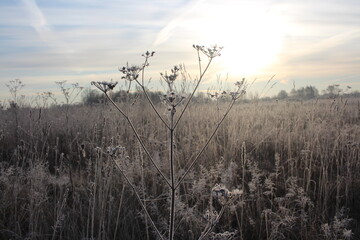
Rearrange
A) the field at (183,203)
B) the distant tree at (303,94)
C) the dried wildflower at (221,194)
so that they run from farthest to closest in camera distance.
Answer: the distant tree at (303,94) < the field at (183,203) < the dried wildflower at (221,194)

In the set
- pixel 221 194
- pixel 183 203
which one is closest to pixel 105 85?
pixel 221 194

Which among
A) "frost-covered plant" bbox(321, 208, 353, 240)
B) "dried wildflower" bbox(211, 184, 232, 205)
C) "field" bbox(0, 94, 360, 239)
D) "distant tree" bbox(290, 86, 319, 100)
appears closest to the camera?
"dried wildflower" bbox(211, 184, 232, 205)

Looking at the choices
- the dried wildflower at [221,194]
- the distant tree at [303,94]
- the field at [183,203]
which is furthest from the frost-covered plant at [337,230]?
the distant tree at [303,94]

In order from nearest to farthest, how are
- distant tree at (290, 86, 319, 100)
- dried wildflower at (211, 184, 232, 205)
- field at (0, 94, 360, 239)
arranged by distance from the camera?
dried wildflower at (211, 184, 232, 205), field at (0, 94, 360, 239), distant tree at (290, 86, 319, 100)

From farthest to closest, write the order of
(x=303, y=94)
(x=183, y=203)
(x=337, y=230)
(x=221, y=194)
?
(x=303, y=94) < (x=183, y=203) < (x=337, y=230) < (x=221, y=194)

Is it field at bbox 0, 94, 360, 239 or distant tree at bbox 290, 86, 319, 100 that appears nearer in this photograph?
field at bbox 0, 94, 360, 239

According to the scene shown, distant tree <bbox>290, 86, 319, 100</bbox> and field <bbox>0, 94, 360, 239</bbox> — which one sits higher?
distant tree <bbox>290, 86, 319, 100</bbox>

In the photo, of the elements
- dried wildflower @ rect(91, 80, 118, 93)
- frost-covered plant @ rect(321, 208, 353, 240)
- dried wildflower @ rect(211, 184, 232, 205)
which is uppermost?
dried wildflower @ rect(91, 80, 118, 93)

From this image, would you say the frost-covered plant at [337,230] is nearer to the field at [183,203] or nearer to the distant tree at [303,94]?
the field at [183,203]

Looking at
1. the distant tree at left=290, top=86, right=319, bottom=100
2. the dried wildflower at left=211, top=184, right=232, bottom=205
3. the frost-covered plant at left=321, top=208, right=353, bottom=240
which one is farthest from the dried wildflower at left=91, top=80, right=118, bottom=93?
the distant tree at left=290, top=86, right=319, bottom=100

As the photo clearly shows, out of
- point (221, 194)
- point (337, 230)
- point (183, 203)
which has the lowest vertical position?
point (337, 230)

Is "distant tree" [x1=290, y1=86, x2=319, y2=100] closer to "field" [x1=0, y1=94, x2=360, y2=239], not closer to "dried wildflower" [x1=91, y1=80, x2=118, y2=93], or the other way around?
"field" [x1=0, y1=94, x2=360, y2=239]

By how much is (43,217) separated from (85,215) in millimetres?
400

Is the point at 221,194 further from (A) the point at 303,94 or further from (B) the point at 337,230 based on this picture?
(A) the point at 303,94
